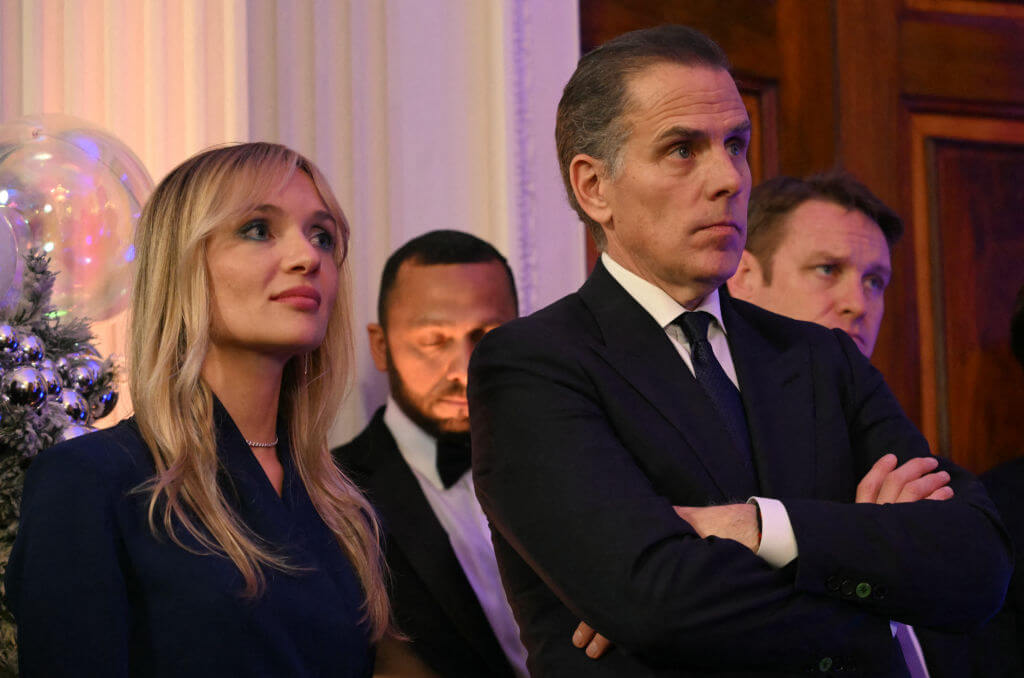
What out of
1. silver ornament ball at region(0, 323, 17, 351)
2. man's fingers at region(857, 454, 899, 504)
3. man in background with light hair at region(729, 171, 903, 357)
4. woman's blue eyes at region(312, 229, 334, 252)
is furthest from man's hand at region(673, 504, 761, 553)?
man in background with light hair at region(729, 171, 903, 357)

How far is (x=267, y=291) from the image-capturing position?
90.7 inches

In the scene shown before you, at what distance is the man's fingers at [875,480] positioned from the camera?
2080mm

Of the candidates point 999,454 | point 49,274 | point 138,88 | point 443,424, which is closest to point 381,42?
point 138,88

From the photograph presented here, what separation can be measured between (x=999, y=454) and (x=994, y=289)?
56 centimetres

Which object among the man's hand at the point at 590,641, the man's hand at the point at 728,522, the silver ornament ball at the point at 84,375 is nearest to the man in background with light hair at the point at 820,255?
the man's hand at the point at 728,522

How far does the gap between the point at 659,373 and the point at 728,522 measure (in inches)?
12.5

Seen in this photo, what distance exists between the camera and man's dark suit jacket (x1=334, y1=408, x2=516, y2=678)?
2988 mm

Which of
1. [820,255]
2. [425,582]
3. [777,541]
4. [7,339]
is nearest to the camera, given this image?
[777,541]

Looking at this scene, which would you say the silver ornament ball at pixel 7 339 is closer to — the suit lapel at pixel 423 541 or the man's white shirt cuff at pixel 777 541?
the suit lapel at pixel 423 541

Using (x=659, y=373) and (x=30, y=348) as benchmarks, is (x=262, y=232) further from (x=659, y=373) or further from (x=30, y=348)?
(x=659, y=373)

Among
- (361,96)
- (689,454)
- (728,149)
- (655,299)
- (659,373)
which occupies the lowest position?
(689,454)

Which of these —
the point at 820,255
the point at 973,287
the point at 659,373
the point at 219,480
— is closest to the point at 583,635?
the point at 659,373

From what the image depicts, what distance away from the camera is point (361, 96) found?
11.9 feet

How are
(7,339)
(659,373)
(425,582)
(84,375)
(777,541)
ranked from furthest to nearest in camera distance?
(425,582) < (84,375) < (7,339) < (659,373) < (777,541)
